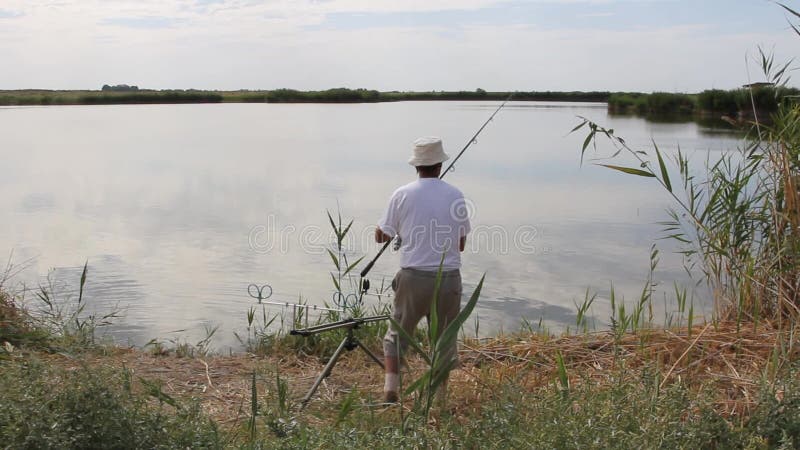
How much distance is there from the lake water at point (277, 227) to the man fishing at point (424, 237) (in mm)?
2865

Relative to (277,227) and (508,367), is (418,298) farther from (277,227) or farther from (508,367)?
(277,227)

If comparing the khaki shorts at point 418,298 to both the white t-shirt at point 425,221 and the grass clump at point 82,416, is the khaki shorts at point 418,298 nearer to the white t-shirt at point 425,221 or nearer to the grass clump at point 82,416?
the white t-shirt at point 425,221

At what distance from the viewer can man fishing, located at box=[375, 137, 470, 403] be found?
3.73 meters

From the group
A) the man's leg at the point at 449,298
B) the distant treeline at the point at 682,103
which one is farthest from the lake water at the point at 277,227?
the distant treeline at the point at 682,103

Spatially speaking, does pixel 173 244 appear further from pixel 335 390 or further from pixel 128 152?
pixel 128 152

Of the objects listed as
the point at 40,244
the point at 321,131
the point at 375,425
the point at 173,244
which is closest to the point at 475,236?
the point at 173,244

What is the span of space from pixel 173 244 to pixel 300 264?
2.35 metres

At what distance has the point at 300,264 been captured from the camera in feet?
31.1

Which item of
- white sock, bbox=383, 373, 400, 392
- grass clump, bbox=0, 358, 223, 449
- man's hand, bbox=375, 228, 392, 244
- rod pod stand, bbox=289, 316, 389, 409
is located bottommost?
white sock, bbox=383, 373, 400, 392

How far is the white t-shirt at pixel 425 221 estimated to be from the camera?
147 inches

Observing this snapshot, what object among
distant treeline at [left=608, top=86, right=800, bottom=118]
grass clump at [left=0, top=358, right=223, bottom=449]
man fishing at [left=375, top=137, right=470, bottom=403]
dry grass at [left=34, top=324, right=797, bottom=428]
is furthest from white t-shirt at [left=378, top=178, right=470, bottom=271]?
distant treeline at [left=608, top=86, right=800, bottom=118]

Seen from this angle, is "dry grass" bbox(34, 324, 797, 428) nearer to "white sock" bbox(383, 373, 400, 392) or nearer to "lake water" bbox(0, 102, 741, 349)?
"white sock" bbox(383, 373, 400, 392)

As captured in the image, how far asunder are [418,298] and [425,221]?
378 mm

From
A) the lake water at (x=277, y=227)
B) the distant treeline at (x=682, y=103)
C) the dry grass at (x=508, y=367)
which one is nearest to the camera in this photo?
the dry grass at (x=508, y=367)
